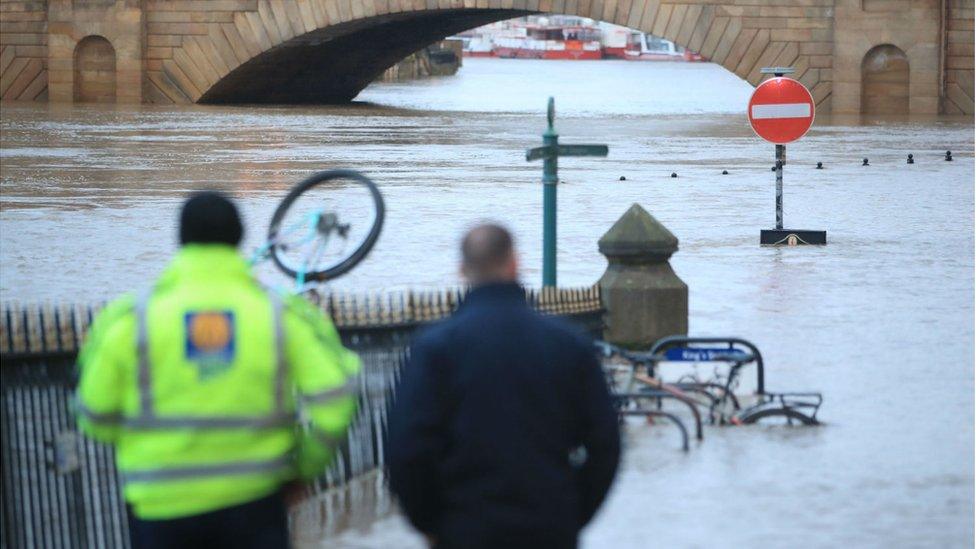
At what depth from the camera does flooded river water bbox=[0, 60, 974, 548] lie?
22.6 ft

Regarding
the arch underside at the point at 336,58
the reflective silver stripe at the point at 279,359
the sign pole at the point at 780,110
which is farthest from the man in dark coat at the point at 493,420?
the arch underside at the point at 336,58

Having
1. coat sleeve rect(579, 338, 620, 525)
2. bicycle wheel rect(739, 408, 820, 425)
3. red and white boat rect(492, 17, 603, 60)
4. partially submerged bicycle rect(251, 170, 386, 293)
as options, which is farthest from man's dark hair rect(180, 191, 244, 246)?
red and white boat rect(492, 17, 603, 60)

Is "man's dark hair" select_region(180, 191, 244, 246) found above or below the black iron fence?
above

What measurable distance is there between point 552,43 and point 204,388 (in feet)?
559

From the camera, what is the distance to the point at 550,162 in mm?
8938

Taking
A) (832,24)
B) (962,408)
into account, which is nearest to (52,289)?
(962,408)

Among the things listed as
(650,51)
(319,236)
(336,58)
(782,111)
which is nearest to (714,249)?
(782,111)

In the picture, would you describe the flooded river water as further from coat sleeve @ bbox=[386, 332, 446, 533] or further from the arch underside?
the arch underside

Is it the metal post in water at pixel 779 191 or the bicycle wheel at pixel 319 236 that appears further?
the metal post in water at pixel 779 191

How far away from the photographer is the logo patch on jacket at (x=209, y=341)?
427cm

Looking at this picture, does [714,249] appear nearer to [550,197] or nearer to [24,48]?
[550,197]

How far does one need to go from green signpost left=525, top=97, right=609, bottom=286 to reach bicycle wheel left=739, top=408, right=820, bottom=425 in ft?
4.41

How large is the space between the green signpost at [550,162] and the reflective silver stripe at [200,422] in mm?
4303

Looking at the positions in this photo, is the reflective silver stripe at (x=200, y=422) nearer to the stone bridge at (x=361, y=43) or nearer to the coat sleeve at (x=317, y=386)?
the coat sleeve at (x=317, y=386)
